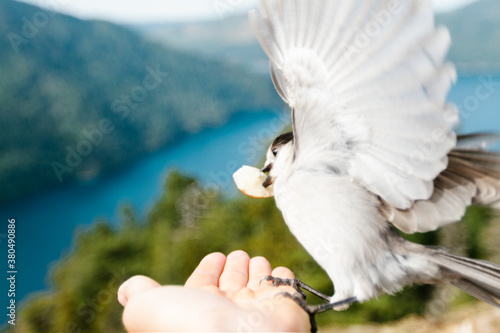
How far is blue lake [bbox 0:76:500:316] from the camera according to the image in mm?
27125

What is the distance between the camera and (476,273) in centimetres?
188

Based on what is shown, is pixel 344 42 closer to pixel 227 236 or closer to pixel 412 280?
pixel 412 280

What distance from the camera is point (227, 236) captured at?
64.6ft

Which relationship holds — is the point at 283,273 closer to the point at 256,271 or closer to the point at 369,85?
the point at 256,271

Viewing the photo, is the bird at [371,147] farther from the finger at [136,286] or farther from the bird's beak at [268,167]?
the finger at [136,286]

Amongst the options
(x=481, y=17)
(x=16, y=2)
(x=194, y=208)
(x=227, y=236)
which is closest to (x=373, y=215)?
(x=227, y=236)

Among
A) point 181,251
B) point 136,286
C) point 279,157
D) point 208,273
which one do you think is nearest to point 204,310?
point 136,286

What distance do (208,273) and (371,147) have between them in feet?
3.78

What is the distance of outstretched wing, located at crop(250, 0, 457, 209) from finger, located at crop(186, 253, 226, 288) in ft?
2.90

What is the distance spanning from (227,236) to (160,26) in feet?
77.1

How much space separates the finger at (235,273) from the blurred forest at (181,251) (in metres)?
8.94

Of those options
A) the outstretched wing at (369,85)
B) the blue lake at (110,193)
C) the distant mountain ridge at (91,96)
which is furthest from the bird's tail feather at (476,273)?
the distant mountain ridge at (91,96)

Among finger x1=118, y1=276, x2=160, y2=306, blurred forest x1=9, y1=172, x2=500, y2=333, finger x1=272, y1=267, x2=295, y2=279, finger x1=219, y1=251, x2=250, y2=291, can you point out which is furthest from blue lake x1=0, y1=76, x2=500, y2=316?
finger x1=118, y1=276, x2=160, y2=306

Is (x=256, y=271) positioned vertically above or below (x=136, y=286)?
below
